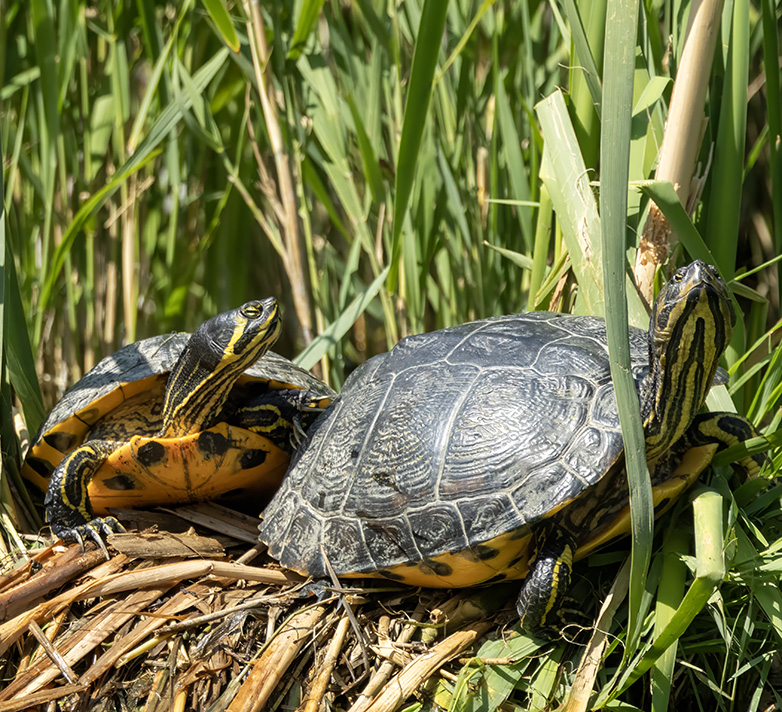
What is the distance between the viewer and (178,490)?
182cm

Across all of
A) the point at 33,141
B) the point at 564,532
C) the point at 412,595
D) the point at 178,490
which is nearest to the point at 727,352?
the point at 564,532

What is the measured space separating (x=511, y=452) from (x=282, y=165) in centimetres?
124

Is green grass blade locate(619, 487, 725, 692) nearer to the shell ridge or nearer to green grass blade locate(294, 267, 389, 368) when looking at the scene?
the shell ridge

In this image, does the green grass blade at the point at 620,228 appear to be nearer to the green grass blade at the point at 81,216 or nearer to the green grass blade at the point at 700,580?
the green grass blade at the point at 700,580

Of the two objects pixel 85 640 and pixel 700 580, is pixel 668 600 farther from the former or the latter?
pixel 85 640

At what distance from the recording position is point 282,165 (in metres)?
2.13

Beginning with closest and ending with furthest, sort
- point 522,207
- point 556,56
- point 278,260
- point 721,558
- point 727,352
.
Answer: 1. point 721,558
2. point 727,352
3. point 522,207
4. point 556,56
5. point 278,260

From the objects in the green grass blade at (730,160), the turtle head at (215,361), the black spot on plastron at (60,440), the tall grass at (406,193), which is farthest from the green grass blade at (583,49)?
the black spot on plastron at (60,440)

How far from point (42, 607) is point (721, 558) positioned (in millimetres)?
1316

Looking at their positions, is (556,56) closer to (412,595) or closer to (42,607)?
(412,595)

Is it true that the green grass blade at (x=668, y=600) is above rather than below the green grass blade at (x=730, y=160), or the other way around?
below

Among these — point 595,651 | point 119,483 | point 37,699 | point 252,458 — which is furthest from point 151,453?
point 595,651

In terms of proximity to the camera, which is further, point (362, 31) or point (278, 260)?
point (278, 260)

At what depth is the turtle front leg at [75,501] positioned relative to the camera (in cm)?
169
